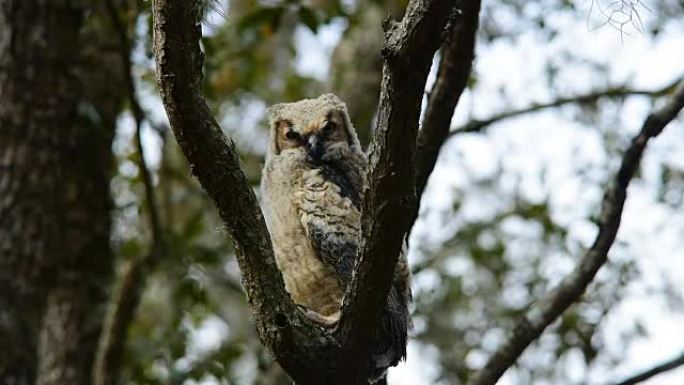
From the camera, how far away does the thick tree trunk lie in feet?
18.2

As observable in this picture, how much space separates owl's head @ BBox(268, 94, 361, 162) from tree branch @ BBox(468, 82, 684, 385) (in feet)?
3.41

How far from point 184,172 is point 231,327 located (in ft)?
3.86

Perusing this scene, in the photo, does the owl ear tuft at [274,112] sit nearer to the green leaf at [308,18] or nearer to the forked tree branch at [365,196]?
the green leaf at [308,18]

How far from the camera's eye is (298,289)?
161 inches

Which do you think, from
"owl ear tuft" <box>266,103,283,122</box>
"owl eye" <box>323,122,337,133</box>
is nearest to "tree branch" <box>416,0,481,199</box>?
"owl eye" <box>323,122,337,133</box>

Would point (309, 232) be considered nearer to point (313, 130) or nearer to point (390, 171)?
point (313, 130)

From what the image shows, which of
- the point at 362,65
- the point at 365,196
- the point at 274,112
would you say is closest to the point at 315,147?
the point at 274,112

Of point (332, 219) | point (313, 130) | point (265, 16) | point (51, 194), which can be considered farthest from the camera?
point (51, 194)

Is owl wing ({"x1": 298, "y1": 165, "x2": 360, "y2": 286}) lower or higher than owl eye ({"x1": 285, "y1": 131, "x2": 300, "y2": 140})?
lower

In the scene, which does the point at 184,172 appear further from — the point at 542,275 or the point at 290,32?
the point at 542,275

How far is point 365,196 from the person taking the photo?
298cm

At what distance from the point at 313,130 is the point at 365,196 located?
1518mm

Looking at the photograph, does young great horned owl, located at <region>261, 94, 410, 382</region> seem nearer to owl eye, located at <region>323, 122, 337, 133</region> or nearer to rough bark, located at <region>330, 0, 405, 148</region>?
owl eye, located at <region>323, 122, 337, 133</region>

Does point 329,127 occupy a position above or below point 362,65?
below
